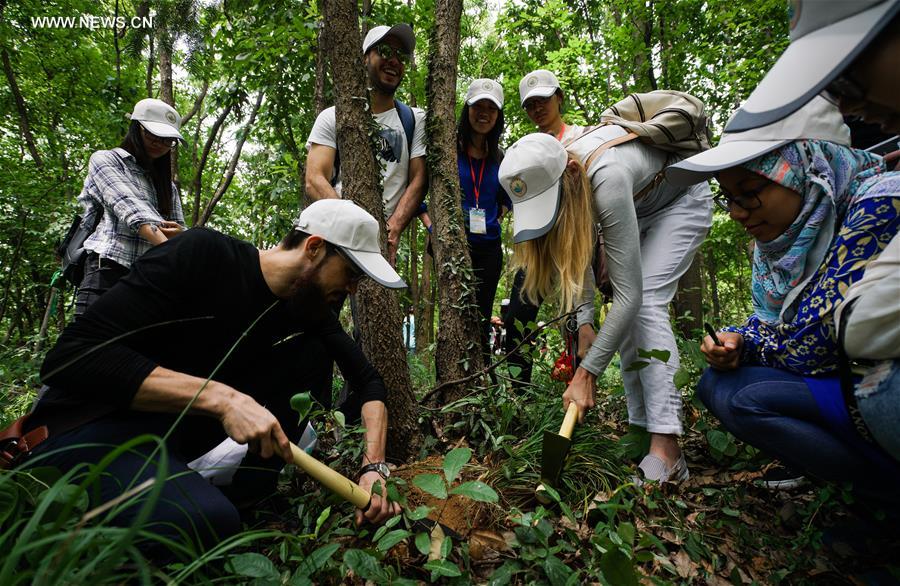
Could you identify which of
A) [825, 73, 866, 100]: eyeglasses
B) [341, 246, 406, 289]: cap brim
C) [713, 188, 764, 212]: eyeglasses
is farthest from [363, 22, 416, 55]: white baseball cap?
[825, 73, 866, 100]: eyeglasses

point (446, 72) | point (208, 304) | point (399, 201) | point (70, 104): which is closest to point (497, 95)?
point (446, 72)

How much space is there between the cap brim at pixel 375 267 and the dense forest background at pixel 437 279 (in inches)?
Result: 34.3

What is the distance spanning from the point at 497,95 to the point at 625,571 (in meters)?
3.36

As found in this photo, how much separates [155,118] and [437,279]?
7.53ft

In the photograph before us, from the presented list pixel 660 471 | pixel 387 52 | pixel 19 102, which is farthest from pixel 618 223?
pixel 19 102

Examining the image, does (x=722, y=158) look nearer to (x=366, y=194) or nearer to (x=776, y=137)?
(x=776, y=137)

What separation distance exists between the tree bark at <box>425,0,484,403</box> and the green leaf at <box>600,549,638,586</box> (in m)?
1.69

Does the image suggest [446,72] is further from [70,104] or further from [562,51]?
[70,104]

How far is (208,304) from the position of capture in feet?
6.57

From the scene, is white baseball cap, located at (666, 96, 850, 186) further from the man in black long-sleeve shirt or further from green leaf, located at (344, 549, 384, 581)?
green leaf, located at (344, 549, 384, 581)

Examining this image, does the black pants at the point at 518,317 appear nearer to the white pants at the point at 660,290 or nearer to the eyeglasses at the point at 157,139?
the white pants at the point at 660,290

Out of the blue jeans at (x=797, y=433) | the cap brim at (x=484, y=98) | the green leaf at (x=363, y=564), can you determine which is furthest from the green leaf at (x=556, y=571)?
the cap brim at (x=484, y=98)

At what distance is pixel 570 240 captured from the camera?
2.29 m

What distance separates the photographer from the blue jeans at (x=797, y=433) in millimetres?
1595
